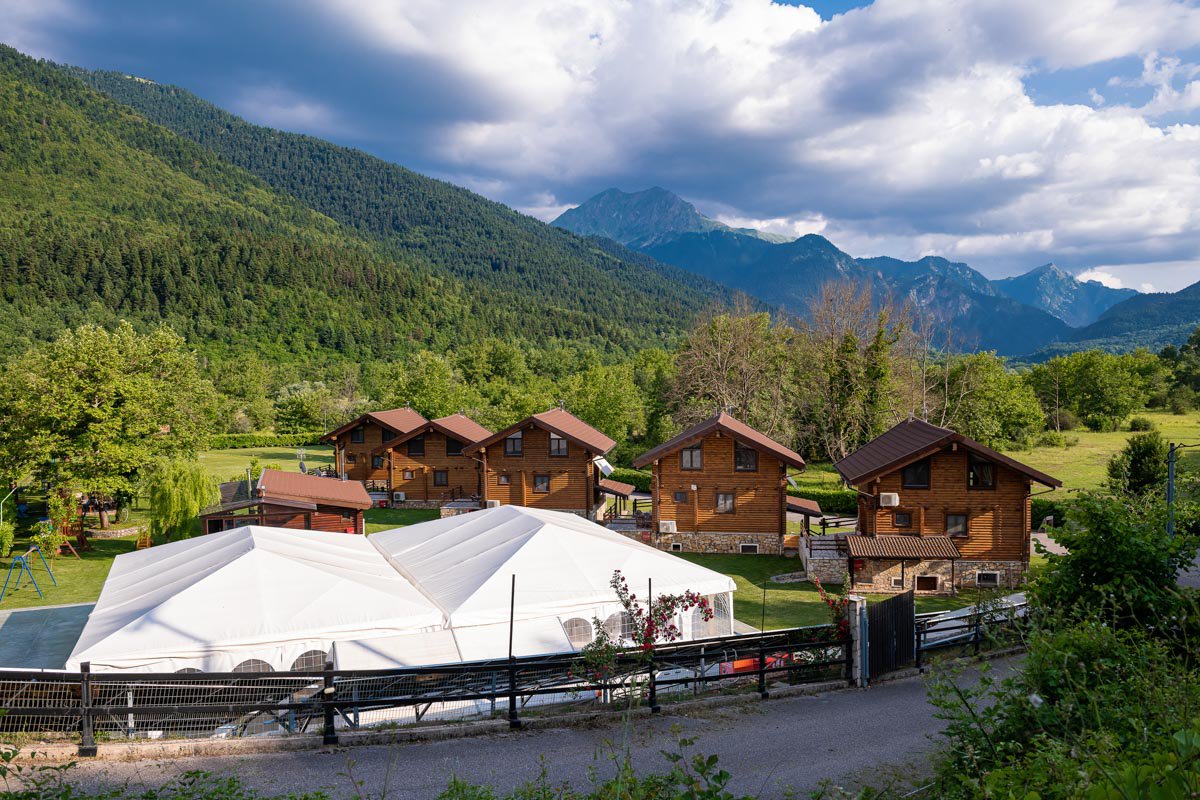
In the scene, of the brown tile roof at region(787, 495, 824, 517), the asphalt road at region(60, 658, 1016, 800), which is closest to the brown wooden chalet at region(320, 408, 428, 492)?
Result: the brown tile roof at region(787, 495, 824, 517)

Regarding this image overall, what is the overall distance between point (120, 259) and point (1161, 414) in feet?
494

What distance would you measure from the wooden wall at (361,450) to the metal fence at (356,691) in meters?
31.4

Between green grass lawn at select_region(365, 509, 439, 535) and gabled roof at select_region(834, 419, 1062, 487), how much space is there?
18708mm

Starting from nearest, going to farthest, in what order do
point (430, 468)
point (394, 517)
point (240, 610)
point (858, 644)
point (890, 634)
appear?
point (858, 644)
point (890, 634)
point (240, 610)
point (394, 517)
point (430, 468)

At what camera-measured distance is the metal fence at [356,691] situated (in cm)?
918

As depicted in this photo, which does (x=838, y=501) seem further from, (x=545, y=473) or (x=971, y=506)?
(x=545, y=473)

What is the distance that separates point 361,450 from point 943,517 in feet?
103

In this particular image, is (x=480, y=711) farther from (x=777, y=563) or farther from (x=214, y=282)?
(x=214, y=282)

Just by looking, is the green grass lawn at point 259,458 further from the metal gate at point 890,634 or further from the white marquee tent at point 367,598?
the metal gate at point 890,634

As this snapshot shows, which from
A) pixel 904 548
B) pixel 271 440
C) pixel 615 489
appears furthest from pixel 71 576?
pixel 271 440

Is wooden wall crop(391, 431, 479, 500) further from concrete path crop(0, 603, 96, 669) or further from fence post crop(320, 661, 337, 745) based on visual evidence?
fence post crop(320, 661, 337, 745)

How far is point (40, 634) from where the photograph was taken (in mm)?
18000

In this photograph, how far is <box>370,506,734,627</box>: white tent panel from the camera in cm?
1491

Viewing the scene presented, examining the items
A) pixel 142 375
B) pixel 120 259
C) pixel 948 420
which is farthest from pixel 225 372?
pixel 948 420
